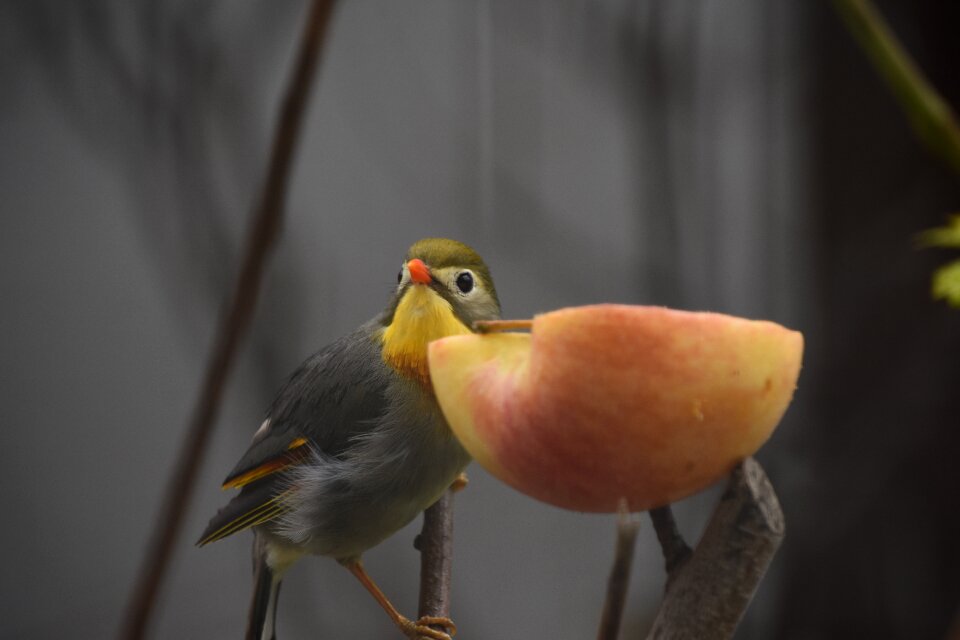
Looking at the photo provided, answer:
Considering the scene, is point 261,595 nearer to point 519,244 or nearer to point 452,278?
point 452,278

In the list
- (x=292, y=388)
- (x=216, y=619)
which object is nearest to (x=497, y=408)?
(x=292, y=388)

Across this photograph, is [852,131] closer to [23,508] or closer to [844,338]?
[844,338]

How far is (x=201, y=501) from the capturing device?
1.43 m

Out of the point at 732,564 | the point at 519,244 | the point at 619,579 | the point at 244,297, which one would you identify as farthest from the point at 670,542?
the point at 519,244

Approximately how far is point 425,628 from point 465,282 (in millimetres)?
234

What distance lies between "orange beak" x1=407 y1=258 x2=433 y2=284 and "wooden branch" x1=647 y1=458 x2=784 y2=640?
22 cm

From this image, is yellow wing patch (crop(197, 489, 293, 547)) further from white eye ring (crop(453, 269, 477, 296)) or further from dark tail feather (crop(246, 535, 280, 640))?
white eye ring (crop(453, 269, 477, 296))

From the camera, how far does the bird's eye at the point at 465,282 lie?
0.63 meters

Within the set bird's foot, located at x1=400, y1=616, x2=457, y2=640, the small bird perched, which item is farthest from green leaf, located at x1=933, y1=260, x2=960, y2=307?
bird's foot, located at x1=400, y1=616, x2=457, y2=640

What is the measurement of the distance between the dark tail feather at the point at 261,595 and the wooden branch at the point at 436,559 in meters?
0.10

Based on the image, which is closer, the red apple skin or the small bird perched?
the red apple skin

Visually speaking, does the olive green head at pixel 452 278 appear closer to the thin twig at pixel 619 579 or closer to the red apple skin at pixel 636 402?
the red apple skin at pixel 636 402

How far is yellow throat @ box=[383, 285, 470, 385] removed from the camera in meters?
0.62

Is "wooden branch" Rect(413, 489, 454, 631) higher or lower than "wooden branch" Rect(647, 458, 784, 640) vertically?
lower
